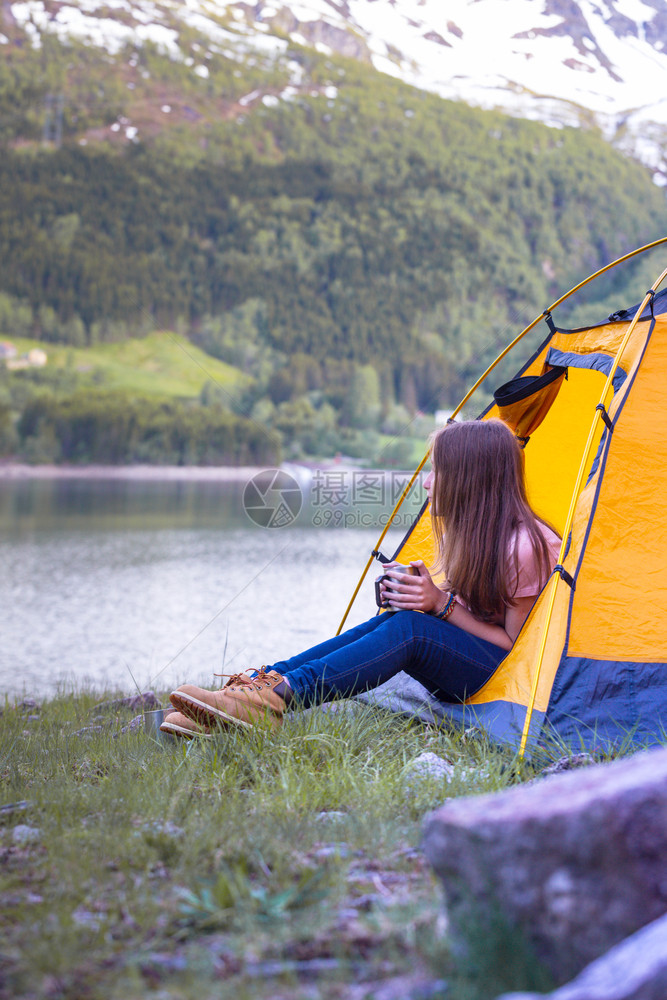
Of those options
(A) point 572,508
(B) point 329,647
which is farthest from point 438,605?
(A) point 572,508

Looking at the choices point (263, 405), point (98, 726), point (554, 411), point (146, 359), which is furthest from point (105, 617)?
point (146, 359)

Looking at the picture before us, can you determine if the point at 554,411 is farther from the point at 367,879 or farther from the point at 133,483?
the point at 133,483

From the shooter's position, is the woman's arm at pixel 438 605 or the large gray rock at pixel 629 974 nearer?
the large gray rock at pixel 629 974

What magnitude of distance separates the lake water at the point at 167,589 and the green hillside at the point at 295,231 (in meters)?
53.0

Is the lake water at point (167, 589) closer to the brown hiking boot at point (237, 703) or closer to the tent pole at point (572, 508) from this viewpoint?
the brown hiking boot at point (237, 703)

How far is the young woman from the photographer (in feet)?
9.68

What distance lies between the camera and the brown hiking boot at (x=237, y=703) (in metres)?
2.84

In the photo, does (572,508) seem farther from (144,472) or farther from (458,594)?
(144,472)

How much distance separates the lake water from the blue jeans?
1151 millimetres

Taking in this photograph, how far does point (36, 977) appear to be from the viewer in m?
1.48

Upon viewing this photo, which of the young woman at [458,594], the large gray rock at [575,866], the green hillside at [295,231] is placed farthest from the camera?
the green hillside at [295,231]

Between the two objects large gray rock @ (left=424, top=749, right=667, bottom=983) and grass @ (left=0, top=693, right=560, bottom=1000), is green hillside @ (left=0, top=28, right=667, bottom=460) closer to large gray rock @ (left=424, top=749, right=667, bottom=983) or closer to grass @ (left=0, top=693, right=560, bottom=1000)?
grass @ (left=0, top=693, right=560, bottom=1000)

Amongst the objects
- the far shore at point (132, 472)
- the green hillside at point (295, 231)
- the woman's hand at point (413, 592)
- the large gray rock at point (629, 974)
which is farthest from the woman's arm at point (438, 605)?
the green hillside at point (295, 231)

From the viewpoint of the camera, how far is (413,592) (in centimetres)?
311
